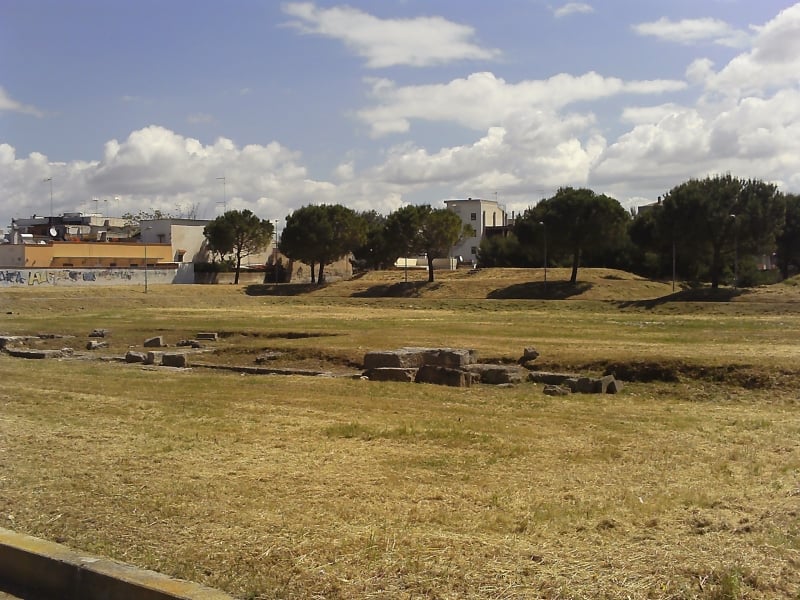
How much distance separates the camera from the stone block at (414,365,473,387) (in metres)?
21.7

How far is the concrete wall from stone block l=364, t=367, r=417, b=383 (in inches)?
2446

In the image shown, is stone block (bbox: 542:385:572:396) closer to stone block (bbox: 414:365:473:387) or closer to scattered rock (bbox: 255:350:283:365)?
stone block (bbox: 414:365:473:387)

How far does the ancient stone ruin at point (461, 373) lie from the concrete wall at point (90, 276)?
61.7 m

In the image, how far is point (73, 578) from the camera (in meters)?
6.83

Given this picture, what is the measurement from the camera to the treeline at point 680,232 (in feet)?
213

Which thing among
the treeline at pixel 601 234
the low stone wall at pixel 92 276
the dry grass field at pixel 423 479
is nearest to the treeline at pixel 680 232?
the treeline at pixel 601 234

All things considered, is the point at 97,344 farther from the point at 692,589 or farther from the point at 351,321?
the point at 692,589

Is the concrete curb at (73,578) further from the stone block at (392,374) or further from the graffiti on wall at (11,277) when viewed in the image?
the graffiti on wall at (11,277)

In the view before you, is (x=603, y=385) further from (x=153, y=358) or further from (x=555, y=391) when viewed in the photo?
(x=153, y=358)

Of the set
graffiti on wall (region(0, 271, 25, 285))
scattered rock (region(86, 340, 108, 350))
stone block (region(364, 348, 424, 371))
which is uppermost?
graffiti on wall (region(0, 271, 25, 285))

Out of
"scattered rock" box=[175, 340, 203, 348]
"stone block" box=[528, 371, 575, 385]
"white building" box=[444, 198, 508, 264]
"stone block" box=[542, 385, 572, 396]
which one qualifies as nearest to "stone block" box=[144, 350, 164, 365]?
"scattered rock" box=[175, 340, 203, 348]

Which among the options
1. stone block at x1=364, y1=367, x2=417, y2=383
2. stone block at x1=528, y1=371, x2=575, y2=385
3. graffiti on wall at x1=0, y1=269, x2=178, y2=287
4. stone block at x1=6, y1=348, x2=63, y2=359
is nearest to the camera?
stone block at x1=528, y1=371, x2=575, y2=385

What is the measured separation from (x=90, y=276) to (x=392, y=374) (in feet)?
220

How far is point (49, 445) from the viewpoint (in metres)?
11.5
